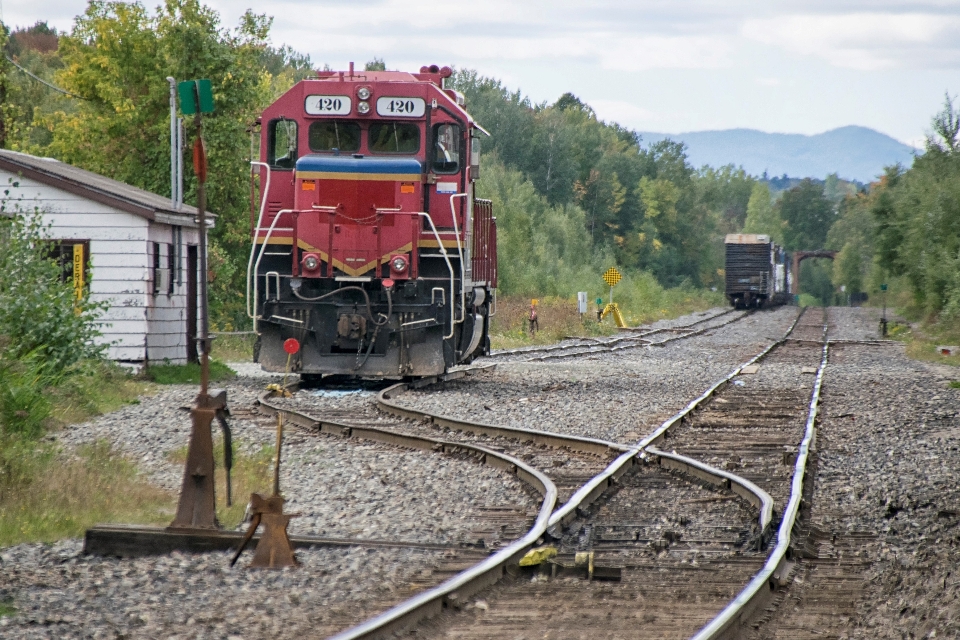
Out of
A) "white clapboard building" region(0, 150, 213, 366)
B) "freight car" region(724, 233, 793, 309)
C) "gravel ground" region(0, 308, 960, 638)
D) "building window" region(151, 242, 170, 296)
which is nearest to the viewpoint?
"gravel ground" region(0, 308, 960, 638)

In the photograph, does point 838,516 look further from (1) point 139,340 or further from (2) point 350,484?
A: (1) point 139,340

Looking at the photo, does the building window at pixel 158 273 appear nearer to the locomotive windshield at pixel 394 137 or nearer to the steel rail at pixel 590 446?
the locomotive windshield at pixel 394 137

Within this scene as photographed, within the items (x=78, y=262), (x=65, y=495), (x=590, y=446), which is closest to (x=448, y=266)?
(x=590, y=446)

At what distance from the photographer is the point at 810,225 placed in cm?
14788

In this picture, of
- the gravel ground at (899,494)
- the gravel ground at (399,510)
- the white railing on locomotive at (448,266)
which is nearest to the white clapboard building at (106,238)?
the gravel ground at (399,510)

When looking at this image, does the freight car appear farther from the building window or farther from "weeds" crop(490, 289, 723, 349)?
the building window

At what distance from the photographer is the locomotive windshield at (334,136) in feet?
50.2

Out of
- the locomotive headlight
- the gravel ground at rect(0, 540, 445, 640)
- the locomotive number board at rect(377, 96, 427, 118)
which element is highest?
the locomotive number board at rect(377, 96, 427, 118)

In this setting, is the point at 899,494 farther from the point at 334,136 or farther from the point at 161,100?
the point at 161,100

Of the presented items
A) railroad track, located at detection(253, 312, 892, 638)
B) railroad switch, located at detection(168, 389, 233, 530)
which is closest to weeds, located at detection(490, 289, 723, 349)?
railroad track, located at detection(253, 312, 892, 638)

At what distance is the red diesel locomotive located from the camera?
1502 cm

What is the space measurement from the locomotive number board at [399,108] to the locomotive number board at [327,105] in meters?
0.41

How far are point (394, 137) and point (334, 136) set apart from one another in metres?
0.78

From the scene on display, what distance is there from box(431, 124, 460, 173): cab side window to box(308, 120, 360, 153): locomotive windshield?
1.02 metres
